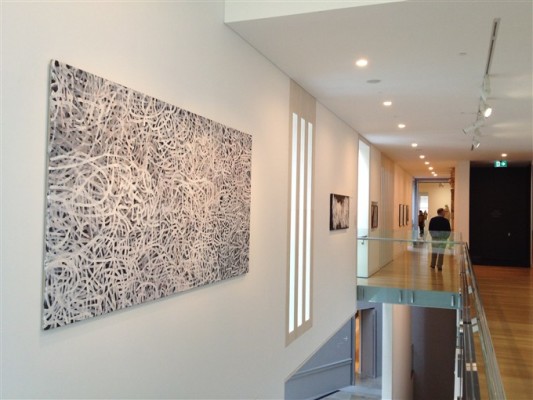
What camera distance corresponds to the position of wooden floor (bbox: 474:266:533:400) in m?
5.82

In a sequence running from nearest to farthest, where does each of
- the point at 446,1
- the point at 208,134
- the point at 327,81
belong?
the point at 446,1
the point at 208,134
the point at 327,81

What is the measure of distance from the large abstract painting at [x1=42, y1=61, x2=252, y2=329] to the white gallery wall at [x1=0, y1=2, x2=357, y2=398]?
0.09 metres

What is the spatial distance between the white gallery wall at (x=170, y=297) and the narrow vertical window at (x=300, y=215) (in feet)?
1.07

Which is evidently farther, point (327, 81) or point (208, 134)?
point (327, 81)

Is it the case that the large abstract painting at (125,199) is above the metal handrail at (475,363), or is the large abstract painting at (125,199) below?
above

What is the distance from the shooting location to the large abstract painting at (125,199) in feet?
8.54

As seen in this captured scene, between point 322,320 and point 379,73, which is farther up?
point 379,73

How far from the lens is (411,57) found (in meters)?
5.28

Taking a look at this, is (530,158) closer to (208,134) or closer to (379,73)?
(379,73)

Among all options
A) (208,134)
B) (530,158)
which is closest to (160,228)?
(208,134)

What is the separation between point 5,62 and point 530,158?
614 inches

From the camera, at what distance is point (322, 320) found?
26.2 feet

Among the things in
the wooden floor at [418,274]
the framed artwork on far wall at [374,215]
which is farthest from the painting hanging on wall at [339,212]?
the framed artwork on far wall at [374,215]

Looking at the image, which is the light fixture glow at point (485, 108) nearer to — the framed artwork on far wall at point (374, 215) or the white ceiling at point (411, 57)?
the white ceiling at point (411, 57)
